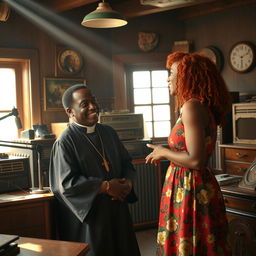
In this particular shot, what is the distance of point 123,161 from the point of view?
2.81m

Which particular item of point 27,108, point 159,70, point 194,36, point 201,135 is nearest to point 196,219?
point 201,135

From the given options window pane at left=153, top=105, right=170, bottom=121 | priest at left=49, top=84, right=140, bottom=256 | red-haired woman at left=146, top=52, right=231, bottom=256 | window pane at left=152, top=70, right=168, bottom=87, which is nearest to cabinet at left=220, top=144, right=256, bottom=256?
red-haired woman at left=146, top=52, right=231, bottom=256

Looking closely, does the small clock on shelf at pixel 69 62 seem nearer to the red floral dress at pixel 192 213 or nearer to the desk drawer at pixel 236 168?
the desk drawer at pixel 236 168

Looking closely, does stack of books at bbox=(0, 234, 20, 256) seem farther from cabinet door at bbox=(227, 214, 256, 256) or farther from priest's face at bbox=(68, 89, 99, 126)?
cabinet door at bbox=(227, 214, 256, 256)

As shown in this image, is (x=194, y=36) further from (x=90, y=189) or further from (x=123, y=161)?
(x=90, y=189)

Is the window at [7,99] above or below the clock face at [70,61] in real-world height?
below

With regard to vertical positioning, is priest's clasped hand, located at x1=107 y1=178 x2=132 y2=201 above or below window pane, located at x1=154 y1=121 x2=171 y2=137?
below

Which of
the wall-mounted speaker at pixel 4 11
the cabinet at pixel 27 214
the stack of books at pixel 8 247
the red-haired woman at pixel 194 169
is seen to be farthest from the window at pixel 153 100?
the stack of books at pixel 8 247

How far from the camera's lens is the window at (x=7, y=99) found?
14.8 feet

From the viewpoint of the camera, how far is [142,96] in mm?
5484

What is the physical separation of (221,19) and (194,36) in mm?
449

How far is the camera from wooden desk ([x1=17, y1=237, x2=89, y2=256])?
1710mm

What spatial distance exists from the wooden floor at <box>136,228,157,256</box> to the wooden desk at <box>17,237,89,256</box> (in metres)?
2.31

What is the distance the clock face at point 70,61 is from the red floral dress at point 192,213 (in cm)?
282
